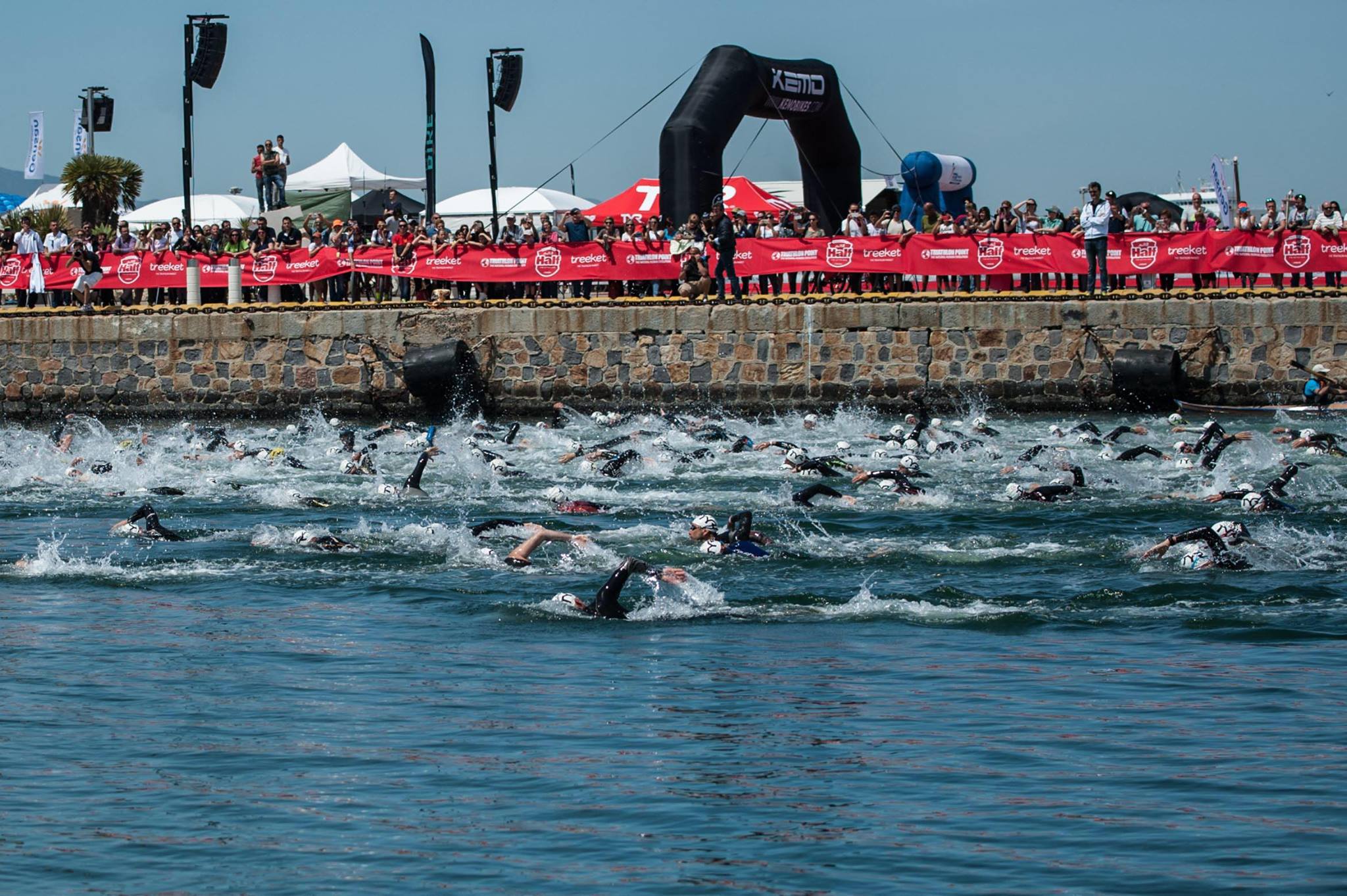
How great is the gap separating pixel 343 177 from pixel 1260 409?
81.4 ft

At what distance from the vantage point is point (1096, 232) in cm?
2562

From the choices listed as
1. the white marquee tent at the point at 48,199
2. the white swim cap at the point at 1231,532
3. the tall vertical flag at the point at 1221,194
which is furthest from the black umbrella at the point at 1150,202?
the white marquee tent at the point at 48,199

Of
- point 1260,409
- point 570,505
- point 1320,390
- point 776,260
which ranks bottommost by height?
point 570,505

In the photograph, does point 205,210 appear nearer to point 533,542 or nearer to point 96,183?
point 96,183

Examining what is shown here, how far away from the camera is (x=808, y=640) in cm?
1202

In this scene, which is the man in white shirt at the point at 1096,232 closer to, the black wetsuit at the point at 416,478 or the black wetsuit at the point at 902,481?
the black wetsuit at the point at 902,481

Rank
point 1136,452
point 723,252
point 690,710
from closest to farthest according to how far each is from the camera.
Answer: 1. point 690,710
2. point 1136,452
3. point 723,252

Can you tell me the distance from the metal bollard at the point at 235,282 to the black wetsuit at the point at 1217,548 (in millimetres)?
20299

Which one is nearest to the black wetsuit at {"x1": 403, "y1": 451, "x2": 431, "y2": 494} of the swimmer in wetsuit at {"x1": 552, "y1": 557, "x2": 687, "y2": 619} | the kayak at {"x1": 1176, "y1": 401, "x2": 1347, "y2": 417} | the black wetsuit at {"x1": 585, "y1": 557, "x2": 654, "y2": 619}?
the swimmer in wetsuit at {"x1": 552, "y1": 557, "x2": 687, "y2": 619}

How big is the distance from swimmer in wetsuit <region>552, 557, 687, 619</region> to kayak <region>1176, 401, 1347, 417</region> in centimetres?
1574

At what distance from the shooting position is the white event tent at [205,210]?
43031 mm

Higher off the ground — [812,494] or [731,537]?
[812,494]

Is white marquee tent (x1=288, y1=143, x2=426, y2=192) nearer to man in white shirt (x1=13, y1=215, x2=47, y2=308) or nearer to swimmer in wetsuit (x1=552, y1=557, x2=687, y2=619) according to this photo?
man in white shirt (x1=13, y1=215, x2=47, y2=308)

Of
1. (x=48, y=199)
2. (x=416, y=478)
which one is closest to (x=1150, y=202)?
(x=416, y=478)
